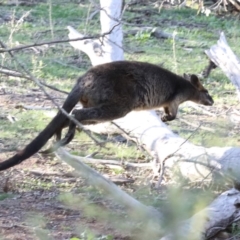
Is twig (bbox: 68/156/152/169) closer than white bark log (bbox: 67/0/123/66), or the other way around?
twig (bbox: 68/156/152/169)

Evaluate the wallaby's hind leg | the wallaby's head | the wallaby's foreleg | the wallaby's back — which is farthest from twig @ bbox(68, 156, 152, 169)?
the wallaby's head

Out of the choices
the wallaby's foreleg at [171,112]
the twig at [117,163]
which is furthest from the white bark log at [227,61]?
the twig at [117,163]

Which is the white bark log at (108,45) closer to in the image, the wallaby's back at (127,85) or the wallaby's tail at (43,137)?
the wallaby's back at (127,85)

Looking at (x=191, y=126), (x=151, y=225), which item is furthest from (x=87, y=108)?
(x=151, y=225)

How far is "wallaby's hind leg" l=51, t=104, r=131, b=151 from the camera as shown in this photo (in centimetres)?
542

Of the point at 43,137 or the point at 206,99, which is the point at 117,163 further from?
the point at 206,99

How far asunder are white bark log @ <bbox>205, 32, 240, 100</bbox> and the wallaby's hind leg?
162 centimetres

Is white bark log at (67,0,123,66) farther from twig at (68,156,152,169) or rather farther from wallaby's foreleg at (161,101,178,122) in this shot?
twig at (68,156,152,169)

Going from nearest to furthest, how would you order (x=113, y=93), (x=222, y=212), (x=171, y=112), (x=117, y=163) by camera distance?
(x=222, y=212)
(x=113, y=93)
(x=117, y=163)
(x=171, y=112)

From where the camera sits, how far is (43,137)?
16.4 ft

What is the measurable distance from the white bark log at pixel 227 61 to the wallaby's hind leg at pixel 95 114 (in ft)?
5.31

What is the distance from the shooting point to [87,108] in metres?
5.57

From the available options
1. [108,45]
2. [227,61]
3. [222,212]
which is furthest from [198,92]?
[222,212]

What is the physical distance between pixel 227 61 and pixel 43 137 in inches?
111
